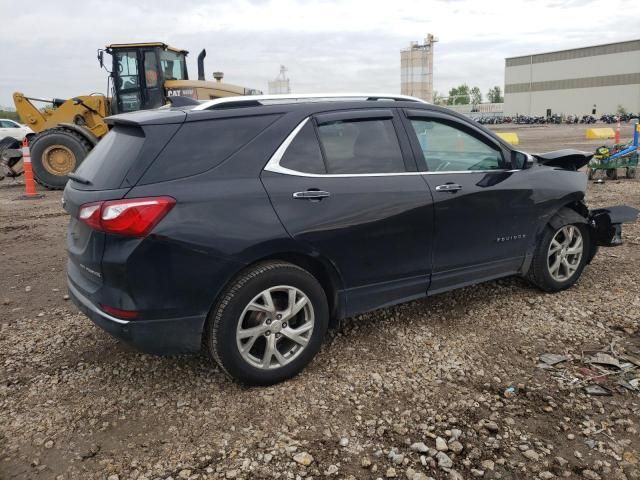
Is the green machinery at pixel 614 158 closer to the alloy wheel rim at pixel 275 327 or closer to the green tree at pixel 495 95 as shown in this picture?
the alloy wheel rim at pixel 275 327

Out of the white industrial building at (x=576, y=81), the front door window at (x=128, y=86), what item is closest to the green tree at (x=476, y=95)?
the white industrial building at (x=576, y=81)

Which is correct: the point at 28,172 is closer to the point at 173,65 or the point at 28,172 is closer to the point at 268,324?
the point at 173,65

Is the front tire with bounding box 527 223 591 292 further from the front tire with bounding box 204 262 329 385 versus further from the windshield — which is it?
the windshield

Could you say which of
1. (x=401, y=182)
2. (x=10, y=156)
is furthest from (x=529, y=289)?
(x=10, y=156)

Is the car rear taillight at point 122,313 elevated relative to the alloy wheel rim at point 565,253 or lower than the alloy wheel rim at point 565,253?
elevated

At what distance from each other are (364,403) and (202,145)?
70.1 inches

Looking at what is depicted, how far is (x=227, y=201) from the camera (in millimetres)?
2957

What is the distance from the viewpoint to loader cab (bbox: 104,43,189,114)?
464 inches

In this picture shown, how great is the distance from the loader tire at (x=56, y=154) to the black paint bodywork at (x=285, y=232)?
905cm

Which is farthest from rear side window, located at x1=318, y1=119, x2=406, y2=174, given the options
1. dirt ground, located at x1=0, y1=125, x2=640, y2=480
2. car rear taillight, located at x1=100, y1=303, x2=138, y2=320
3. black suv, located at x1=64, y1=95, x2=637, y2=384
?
car rear taillight, located at x1=100, y1=303, x2=138, y2=320

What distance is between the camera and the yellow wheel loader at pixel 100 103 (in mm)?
11516

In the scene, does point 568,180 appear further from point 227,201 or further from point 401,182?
point 227,201

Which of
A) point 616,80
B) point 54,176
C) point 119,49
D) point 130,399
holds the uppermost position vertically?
point 616,80

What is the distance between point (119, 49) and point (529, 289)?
10511 millimetres
